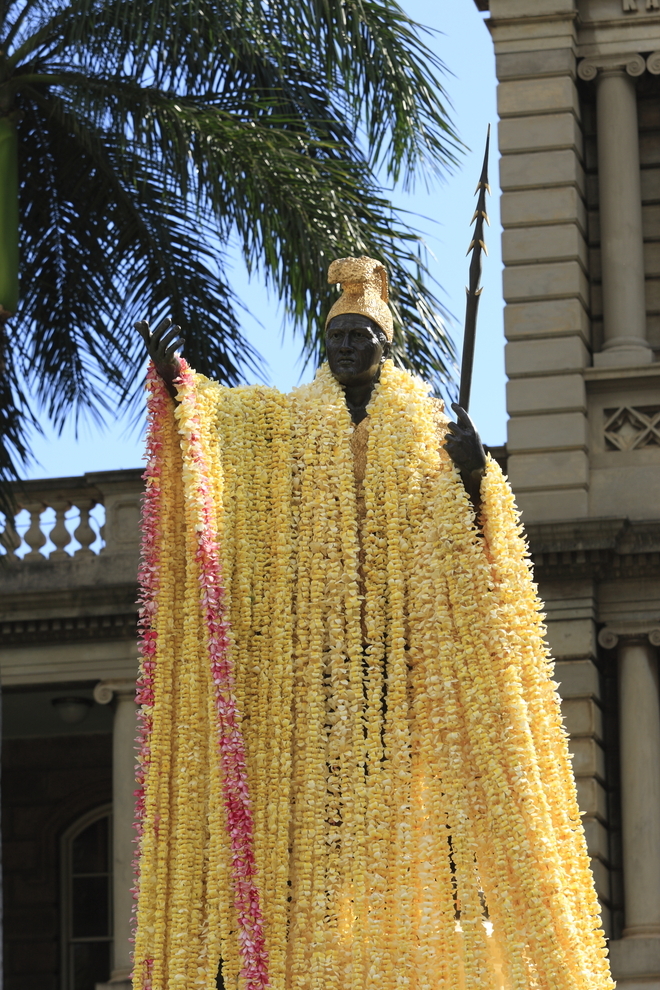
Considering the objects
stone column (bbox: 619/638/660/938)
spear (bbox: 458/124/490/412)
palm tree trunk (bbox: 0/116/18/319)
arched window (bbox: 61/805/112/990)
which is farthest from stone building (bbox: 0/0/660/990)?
spear (bbox: 458/124/490/412)

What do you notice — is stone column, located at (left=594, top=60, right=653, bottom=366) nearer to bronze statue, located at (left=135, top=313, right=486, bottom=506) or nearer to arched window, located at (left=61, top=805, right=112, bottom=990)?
arched window, located at (left=61, top=805, right=112, bottom=990)

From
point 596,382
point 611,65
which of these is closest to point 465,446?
point 596,382

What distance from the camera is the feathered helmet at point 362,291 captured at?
7012mm

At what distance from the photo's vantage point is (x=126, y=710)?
18922mm

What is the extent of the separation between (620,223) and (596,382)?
1621 millimetres

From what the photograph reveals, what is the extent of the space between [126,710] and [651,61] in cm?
806

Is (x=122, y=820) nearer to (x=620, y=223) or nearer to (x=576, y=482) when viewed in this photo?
(x=576, y=482)

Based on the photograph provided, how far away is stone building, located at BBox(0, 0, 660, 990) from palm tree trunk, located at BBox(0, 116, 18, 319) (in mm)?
4711

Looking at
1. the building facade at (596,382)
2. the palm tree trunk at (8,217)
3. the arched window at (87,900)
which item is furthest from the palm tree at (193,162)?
the arched window at (87,900)

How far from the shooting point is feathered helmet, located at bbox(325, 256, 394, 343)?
7012 millimetres

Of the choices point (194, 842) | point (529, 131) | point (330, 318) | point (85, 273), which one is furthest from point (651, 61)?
point (194, 842)

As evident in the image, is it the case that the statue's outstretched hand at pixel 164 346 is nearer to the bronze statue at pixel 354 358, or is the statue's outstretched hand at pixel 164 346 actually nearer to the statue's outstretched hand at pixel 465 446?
the bronze statue at pixel 354 358

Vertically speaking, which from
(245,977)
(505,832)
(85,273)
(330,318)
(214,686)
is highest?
(85,273)

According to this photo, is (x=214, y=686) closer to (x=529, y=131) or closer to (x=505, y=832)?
(x=505, y=832)
